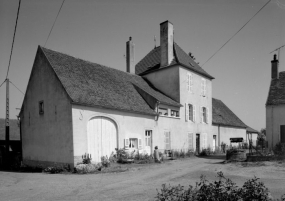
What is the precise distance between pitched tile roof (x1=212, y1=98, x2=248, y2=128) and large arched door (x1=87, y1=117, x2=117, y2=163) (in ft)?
47.5

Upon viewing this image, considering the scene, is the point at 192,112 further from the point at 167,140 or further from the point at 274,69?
the point at 274,69

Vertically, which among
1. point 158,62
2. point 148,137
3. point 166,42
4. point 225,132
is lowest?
point 225,132

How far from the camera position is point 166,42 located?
23.2m

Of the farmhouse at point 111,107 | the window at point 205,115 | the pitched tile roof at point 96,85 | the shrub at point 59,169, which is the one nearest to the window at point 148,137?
the farmhouse at point 111,107

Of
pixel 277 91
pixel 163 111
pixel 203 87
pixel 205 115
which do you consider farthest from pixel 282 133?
pixel 163 111

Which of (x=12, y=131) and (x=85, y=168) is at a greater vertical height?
(x=12, y=131)

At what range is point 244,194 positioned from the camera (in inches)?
198

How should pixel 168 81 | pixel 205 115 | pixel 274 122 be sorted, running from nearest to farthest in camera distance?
pixel 274 122, pixel 168 81, pixel 205 115

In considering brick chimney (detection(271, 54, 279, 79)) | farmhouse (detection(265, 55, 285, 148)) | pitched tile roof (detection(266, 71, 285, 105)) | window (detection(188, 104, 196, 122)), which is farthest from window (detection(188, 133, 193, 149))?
brick chimney (detection(271, 54, 279, 79))

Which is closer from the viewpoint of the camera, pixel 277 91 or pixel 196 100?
pixel 277 91

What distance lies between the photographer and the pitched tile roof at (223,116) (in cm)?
2829

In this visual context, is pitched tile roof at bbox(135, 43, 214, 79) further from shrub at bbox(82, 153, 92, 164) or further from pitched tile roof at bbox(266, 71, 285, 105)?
shrub at bbox(82, 153, 92, 164)

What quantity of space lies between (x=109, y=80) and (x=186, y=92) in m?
7.75

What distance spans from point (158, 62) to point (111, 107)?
35.1 feet
